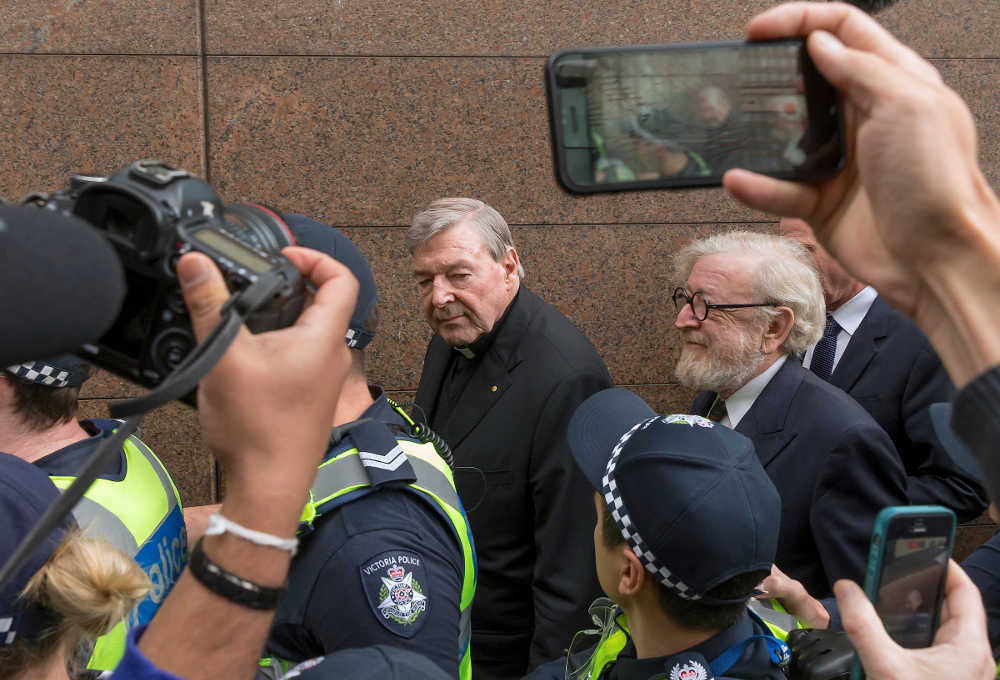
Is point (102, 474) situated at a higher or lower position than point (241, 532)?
lower

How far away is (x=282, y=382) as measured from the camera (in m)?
1.02

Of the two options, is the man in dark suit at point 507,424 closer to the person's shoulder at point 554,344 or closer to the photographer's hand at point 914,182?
the person's shoulder at point 554,344

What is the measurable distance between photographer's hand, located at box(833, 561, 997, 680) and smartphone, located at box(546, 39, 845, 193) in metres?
0.59

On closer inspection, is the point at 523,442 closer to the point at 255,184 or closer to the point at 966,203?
the point at 255,184

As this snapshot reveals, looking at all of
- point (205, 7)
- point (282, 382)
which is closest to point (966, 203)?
point (282, 382)

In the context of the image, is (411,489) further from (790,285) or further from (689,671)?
(790,285)

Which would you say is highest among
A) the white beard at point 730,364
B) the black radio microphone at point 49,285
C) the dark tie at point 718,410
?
the black radio microphone at point 49,285

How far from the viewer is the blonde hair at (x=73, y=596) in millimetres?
Answer: 1568

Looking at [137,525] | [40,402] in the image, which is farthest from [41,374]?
[137,525]

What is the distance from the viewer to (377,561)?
1.96 metres

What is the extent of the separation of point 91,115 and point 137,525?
2836mm

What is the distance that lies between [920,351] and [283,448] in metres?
3.01

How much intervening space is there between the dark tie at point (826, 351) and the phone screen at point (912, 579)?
2.32 m

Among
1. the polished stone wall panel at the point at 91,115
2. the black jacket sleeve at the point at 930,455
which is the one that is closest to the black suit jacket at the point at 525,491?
the black jacket sleeve at the point at 930,455
